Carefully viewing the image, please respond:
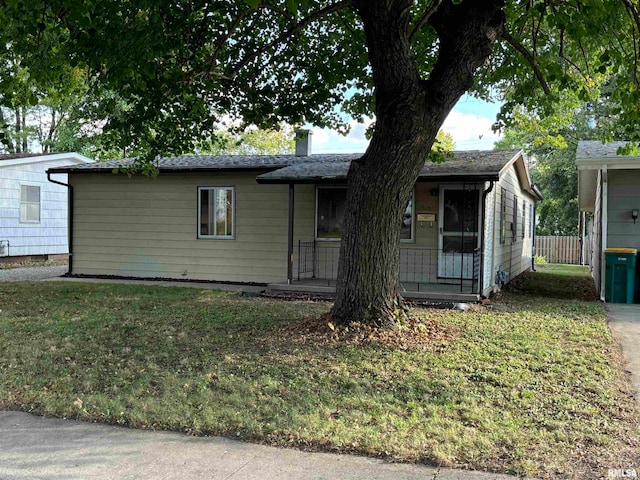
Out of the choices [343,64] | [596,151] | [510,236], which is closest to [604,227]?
[596,151]

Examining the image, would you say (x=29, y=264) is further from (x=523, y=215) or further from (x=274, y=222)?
(x=523, y=215)

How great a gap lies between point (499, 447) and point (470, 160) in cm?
851

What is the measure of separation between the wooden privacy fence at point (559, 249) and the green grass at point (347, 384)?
19818 mm

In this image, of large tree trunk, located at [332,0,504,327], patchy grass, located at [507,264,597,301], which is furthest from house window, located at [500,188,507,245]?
large tree trunk, located at [332,0,504,327]

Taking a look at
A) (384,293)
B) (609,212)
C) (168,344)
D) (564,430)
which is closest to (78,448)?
(168,344)

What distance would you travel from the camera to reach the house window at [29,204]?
18094 mm

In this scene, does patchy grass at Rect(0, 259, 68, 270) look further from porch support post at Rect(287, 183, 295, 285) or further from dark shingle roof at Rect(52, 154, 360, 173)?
porch support post at Rect(287, 183, 295, 285)

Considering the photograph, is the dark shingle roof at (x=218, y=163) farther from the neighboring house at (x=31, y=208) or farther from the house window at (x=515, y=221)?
the neighboring house at (x=31, y=208)

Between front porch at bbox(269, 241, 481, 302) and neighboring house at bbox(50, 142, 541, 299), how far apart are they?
23mm

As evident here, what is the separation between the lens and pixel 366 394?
15.3 feet

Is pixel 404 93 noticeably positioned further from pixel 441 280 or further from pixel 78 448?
pixel 441 280

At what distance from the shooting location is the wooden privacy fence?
86.9ft

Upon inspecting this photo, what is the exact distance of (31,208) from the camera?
18469 millimetres

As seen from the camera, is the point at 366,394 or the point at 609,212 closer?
the point at 366,394
